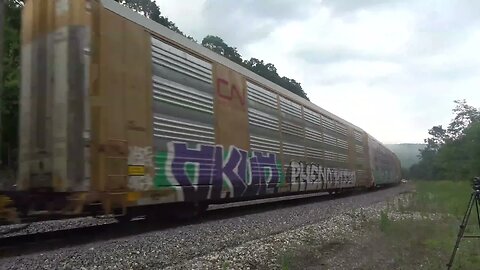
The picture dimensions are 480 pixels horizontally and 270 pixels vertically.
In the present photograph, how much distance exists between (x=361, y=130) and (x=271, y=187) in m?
17.3

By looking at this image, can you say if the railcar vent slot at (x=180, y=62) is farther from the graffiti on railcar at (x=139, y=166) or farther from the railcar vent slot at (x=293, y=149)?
the railcar vent slot at (x=293, y=149)

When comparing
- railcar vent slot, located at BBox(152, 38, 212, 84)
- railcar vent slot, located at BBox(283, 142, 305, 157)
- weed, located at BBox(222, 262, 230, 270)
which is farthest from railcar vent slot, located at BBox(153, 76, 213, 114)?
railcar vent slot, located at BBox(283, 142, 305, 157)

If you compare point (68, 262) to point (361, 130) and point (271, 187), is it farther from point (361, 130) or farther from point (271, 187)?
point (361, 130)

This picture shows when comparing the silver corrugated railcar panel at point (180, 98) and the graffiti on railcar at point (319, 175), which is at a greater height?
the silver corrugated railcar panel at point (180, 98)

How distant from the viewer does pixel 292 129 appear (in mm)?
16031

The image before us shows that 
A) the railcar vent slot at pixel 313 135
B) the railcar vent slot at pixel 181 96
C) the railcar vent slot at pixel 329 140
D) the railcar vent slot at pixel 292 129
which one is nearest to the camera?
the railcar vent slot at pixel 181 96

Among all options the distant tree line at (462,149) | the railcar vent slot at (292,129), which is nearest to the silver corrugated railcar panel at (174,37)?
the railcar vent slot at (292,129)

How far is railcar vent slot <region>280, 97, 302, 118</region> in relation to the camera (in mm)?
15750

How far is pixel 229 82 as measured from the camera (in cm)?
1189

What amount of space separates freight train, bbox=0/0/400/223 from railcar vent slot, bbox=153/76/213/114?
0.07ft

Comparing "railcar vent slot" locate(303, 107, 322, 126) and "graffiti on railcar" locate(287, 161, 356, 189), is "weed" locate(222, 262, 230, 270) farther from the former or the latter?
"railcar vent slot" locate(303, 107, 322, 126)

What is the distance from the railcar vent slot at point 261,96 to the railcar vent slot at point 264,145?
3.64 ft

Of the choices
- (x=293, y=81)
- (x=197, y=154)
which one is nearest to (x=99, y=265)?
(x=197, y=154)

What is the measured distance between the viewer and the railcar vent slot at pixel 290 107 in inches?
620
